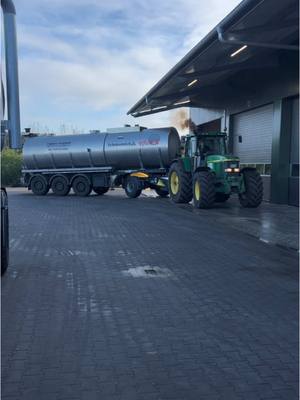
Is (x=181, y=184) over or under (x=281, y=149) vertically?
under

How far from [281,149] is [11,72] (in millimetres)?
14597

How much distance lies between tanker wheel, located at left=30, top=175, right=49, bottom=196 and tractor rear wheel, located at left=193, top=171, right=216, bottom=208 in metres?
11.2

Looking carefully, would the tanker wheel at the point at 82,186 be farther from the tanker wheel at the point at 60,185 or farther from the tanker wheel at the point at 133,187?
the tanker wheel at the point at 133,187

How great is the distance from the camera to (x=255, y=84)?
65.8 ft

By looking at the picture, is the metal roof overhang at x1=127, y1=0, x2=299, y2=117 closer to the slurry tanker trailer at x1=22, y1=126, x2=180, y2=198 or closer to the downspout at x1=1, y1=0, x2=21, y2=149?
the slurry tanker trailer at x1=22, y1=126, x2=180, y2=198

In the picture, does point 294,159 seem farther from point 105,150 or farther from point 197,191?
point 105,150

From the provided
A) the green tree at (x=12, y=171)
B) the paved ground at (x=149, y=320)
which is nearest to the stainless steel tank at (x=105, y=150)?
the green tree at (x=12, y=171)

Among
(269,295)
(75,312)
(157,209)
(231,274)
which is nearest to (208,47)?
(157,209)

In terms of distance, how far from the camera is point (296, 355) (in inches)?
170

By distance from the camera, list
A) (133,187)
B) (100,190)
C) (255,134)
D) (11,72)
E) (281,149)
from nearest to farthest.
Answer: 1. (11,72)
2. (281,149)
3. (255,134)
4. (133,187)
5. (100,190)

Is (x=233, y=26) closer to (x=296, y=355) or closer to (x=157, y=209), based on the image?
(x=157, y=209)

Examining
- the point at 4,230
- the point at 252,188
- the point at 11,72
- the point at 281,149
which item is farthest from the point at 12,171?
the point at 11,72

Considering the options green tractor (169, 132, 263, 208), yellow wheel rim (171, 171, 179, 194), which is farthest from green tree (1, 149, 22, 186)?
green tractor (169, 132, 263, 208)

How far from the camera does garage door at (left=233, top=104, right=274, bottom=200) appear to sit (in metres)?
19.7
